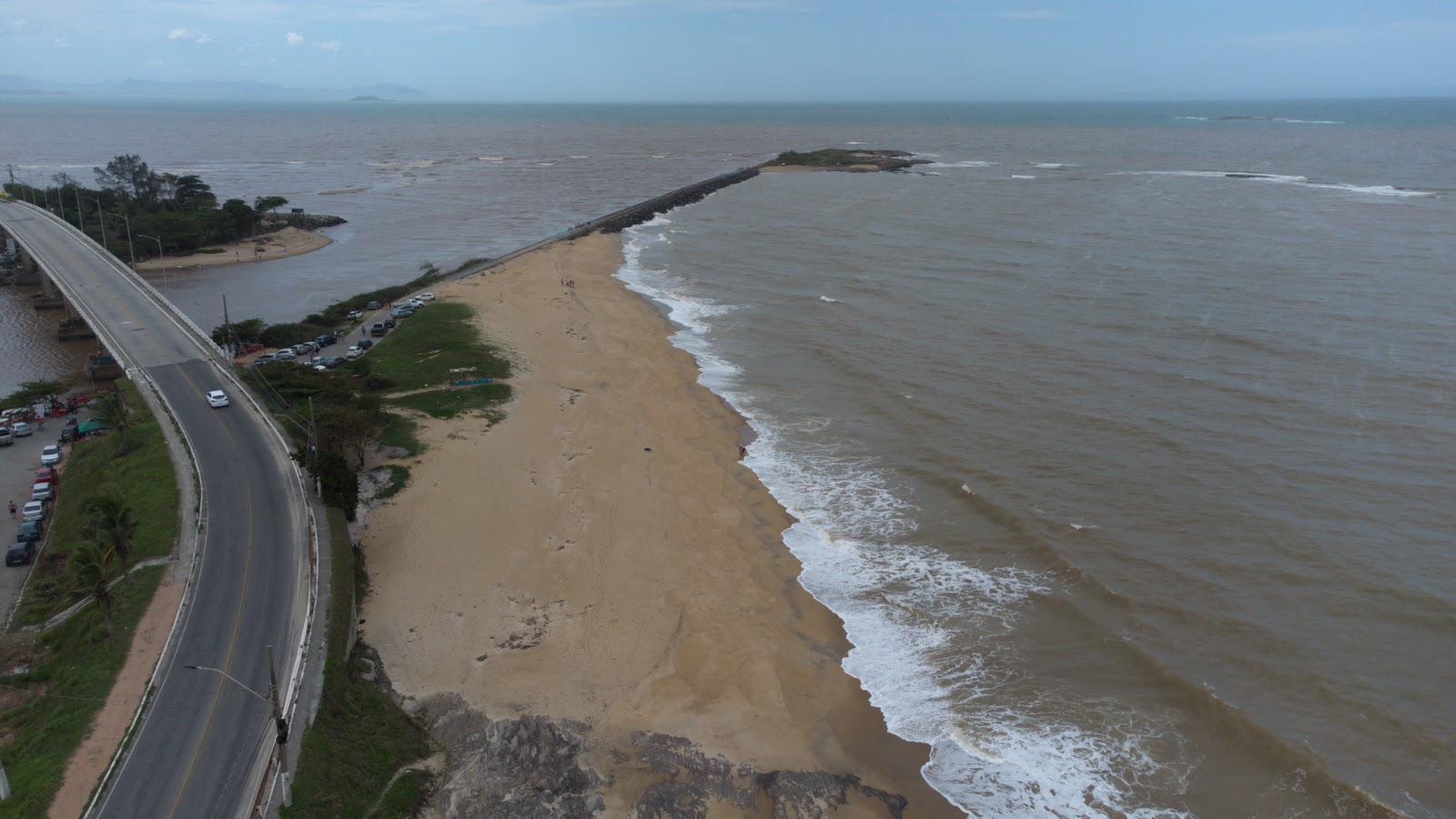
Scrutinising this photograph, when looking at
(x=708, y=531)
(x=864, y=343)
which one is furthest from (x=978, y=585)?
(x=864, y=343)

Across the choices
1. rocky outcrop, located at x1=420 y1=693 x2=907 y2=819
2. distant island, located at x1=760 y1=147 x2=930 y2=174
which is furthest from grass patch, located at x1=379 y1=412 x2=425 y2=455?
distant island, located at x1=760 y1=147 x2=930 y2=174

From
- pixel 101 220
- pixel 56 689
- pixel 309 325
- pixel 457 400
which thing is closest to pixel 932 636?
pixel 56 689

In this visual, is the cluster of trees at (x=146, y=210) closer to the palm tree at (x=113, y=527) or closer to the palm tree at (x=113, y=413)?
the palm tree at (x=113, y=413)

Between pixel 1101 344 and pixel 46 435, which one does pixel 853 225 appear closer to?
pixel 1101 344

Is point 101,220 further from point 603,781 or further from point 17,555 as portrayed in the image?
point 603,781

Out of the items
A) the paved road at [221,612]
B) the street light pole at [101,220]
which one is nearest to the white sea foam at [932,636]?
the paved road at [221,612]

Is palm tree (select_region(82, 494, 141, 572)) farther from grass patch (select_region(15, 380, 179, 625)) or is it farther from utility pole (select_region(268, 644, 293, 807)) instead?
utility pole (select_region(268, 644, 293, 807))
